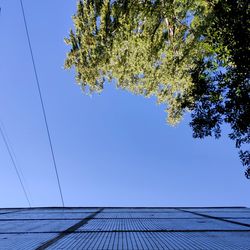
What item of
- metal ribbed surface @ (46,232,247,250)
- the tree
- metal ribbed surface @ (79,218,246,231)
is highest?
the tree

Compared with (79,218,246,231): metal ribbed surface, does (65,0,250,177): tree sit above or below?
above

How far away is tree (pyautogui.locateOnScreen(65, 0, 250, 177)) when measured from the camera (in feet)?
32.8

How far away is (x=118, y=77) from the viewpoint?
1914 centimetres

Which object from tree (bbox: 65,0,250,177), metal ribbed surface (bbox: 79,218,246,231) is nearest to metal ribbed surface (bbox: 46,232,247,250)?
metal ribbed surface (bbox: 79,218,246,231)

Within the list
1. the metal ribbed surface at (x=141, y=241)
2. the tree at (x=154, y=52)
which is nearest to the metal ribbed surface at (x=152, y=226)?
the metal ribbed surface at (x=141, y=241)

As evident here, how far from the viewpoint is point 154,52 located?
667 inches

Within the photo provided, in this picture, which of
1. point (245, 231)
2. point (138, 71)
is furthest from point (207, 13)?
point (245, 231)

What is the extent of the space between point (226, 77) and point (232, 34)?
5.28ft

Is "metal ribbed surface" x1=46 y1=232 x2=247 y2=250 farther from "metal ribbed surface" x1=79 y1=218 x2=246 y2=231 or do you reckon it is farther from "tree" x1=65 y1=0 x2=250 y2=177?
"tree" x1=65 y1=0 x2=250 y2=177

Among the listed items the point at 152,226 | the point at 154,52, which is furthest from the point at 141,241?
the point at 154,52

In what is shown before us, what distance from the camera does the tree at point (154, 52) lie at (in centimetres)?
998

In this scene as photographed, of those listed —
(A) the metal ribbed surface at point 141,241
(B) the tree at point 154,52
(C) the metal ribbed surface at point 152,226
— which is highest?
(B) the tree at point 154,52

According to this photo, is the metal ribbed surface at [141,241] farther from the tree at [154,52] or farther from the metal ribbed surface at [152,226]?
the tree at [154,52]

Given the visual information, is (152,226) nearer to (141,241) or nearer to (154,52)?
(141,241)
